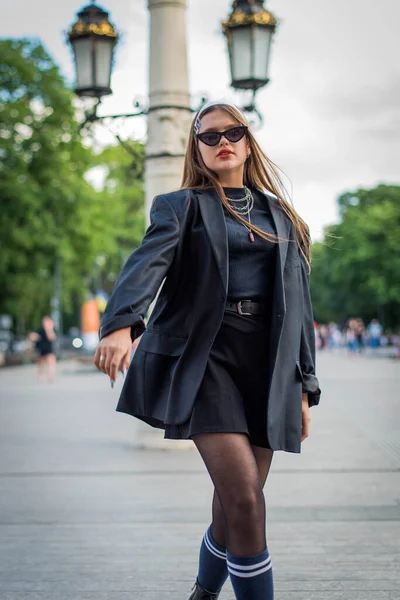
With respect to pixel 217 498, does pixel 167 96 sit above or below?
above

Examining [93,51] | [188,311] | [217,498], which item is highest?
[93,51]

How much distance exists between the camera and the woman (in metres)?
3.16

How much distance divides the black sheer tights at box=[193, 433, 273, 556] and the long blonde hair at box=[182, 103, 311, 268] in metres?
0.73

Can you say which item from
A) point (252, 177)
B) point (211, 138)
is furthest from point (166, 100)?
point (211, 138)

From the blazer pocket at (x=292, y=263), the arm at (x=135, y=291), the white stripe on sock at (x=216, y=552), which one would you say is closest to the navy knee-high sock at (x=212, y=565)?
the white stripe on sock at (x=216, y=552)

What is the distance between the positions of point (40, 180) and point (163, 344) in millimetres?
29652

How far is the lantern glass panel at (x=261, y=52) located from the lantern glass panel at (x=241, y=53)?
0.20 feet

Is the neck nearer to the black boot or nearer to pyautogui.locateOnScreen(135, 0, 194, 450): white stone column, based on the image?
the black boot

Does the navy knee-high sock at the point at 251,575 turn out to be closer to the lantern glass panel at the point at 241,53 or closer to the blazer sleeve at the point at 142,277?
the blazer sleeve at the point at 142,277

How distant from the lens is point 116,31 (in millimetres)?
10414

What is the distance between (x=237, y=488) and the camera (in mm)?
3113

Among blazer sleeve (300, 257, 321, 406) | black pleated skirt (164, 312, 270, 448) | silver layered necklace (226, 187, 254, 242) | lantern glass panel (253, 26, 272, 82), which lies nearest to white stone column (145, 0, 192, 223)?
lantern glass panel (253, 26, 272, 82)

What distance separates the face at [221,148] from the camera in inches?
138

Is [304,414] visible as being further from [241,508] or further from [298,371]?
[241,508]
